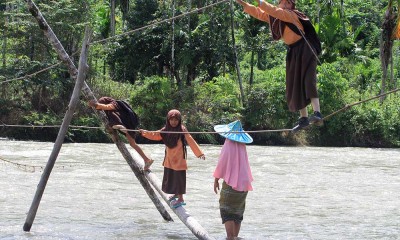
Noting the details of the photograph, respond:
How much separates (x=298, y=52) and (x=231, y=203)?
6.29 ft

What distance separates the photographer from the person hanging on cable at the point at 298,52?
223 inches

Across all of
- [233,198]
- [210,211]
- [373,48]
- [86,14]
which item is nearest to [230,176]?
[233,198]

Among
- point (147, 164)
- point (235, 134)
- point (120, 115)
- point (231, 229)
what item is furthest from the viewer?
point (147, 164)

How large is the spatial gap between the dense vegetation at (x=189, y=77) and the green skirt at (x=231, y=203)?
1537 cm

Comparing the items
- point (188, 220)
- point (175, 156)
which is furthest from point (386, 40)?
point (188, 220)

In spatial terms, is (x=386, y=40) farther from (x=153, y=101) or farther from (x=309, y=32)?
(x=309, y=32)

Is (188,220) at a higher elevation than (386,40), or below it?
below

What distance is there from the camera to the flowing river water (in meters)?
8.66

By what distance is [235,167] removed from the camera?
6910 mm

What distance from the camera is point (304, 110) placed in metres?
5.87

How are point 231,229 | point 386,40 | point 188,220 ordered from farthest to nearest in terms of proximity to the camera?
1. point 386,40
2. point 188,220
3. point 231,229

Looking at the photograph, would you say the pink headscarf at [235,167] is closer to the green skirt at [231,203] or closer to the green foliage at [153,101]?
the green skirt at [231,203]

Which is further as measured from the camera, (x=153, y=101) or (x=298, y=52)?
(x=153, y=101)

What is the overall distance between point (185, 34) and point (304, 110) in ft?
64.6
